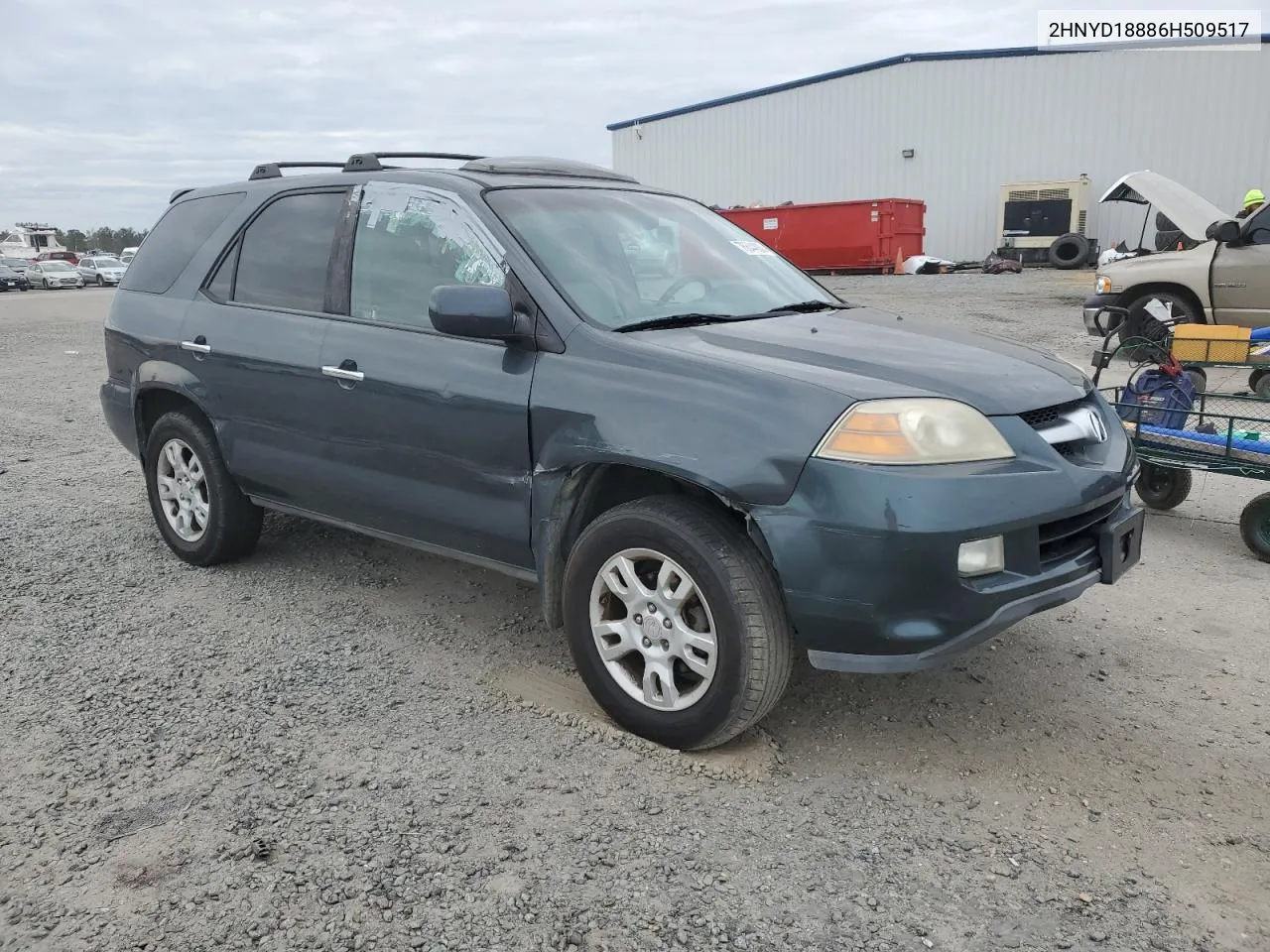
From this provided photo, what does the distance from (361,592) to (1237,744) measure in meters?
3.45

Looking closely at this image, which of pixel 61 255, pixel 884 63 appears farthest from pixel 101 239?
pixel 884 63

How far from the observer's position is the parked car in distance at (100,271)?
46.2 m

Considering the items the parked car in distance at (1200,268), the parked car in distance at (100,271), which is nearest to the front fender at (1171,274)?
the parked car in distance at (1200,268)

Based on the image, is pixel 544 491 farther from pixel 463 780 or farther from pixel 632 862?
pixel 632 862

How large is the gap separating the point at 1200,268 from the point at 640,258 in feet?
32.3

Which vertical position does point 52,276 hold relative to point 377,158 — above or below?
below

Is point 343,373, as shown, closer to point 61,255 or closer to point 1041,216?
point 1041,216

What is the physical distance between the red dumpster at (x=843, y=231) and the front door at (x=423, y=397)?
73.1ft

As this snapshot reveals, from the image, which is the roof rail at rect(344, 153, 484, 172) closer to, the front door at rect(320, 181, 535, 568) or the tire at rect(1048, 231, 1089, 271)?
the front door at rect(320, 181, 535, 568)

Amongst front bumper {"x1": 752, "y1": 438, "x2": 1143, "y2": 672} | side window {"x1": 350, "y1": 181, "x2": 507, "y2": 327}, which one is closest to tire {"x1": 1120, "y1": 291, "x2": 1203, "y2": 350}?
front bumper {"x1": 752, "y1": 438, "x2": 1143, "y2": 672}

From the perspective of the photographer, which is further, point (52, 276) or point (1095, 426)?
point (52, 276)

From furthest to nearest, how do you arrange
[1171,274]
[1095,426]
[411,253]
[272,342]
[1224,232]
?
1. [1171,274]
2. [1224,232]
3. [272,342]
4. [411,253]
5. [1095,426]

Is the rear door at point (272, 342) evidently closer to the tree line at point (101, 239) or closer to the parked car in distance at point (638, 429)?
the parked car in distance at point (638, 429)

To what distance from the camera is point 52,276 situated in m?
43.8
